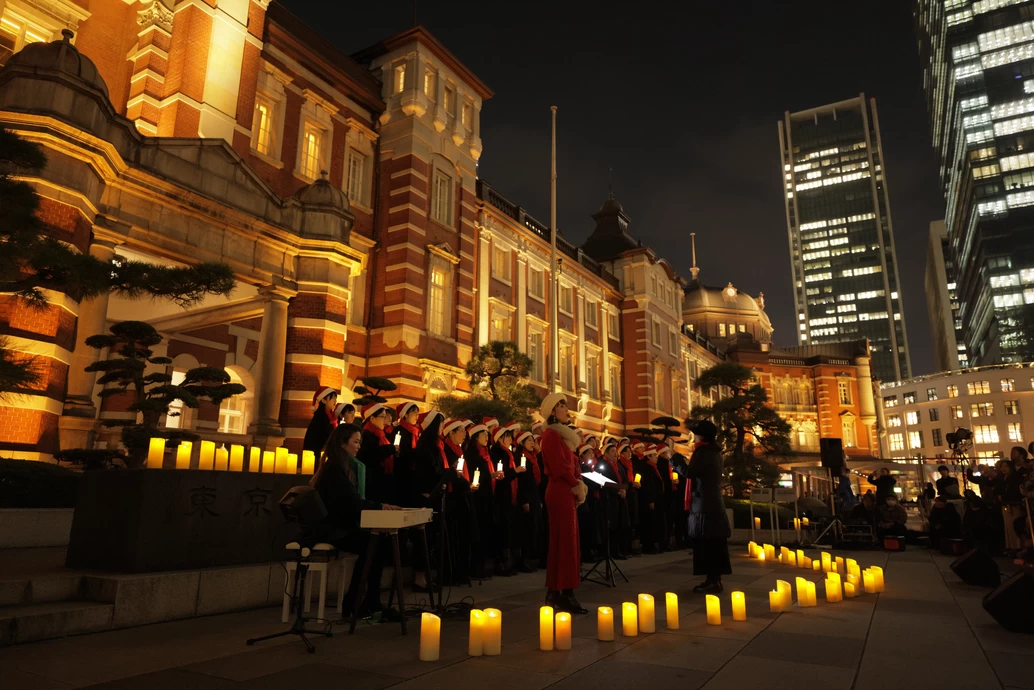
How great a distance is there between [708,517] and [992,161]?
3933 inches

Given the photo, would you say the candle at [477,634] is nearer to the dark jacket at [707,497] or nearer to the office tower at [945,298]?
the dark jacket at [707,497]

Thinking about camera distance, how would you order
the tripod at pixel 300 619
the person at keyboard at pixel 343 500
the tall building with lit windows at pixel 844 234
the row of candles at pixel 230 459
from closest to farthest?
1. the tripod at pixel 300 619
2. the person at keyboard at pixel 343 500
3. the row of candles at pixel 230 459
4. the tall building with lit windows at pixel 844 234

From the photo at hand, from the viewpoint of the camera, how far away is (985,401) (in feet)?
229

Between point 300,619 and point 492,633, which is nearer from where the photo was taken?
point 492,633

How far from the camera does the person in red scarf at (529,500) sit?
31.5 ft

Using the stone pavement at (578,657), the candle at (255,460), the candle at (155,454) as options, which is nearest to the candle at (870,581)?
the stone pavement at (578,657)

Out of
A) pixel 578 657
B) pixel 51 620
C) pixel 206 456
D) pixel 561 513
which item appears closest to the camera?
pixel 578 657

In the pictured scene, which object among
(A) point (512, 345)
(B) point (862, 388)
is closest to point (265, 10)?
(A) point (512, 345)

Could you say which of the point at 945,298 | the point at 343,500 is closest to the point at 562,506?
the point at 343,500

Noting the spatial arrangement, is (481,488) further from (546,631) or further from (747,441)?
(747,441)

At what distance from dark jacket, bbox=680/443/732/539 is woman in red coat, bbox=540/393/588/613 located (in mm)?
2235

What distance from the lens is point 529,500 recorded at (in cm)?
965

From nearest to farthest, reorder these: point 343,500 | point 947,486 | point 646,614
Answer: point 343,500 → point 646,614 → point 947,486

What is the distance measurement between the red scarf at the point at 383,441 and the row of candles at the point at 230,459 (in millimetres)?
957
